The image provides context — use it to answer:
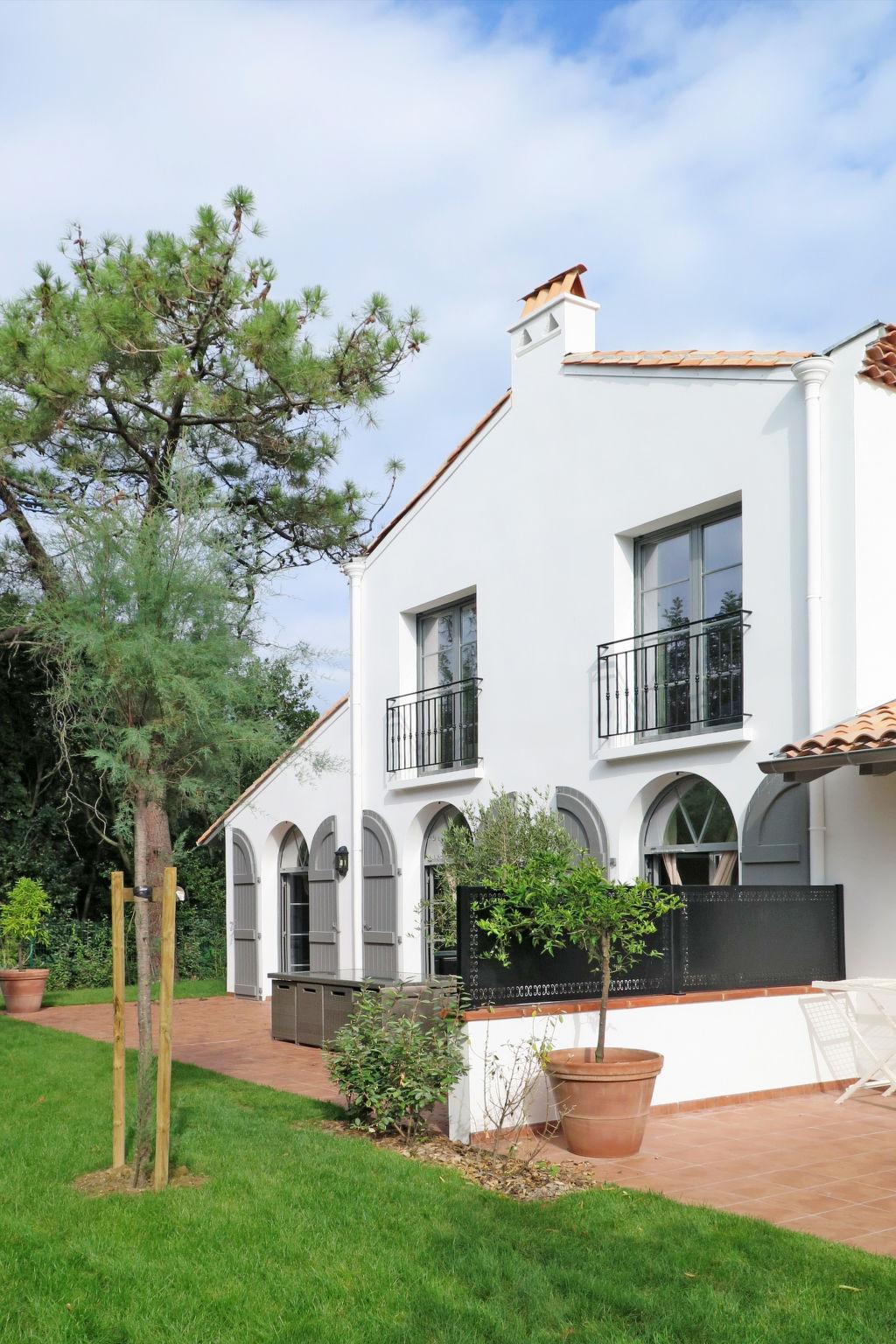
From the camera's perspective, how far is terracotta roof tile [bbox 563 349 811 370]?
10.2 metres

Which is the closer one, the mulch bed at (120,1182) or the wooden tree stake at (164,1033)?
the wooden tree stake at (164,1033)

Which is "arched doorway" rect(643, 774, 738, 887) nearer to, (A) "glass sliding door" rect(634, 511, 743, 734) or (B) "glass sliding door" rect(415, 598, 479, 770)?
(A) "glass sliding door" rect(634, 511, 743, 734)

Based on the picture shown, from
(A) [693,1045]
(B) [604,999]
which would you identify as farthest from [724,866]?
(B) [604,999]

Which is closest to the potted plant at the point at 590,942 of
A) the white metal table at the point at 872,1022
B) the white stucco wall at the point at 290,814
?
the white metal table at the point at 872,1022

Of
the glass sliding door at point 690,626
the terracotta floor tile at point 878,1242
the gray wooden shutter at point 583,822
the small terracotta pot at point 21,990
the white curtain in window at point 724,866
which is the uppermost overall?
the glass sliding door at point 690,626

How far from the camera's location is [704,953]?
864cm

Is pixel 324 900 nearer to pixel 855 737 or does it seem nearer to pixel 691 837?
pixel 691 837

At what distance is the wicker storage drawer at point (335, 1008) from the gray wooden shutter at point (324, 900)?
154 inches

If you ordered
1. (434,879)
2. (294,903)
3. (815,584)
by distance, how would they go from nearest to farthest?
(815,584) → (434,879) → (294,903)

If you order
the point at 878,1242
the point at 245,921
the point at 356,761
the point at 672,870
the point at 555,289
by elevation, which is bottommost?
the point at 245,921

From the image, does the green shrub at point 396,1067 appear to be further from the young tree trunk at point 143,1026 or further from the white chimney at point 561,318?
the white chimney at point 561,318

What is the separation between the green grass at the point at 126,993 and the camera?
17156mm

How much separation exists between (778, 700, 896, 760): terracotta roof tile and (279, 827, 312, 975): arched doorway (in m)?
9.67

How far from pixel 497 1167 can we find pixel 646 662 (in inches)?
226
